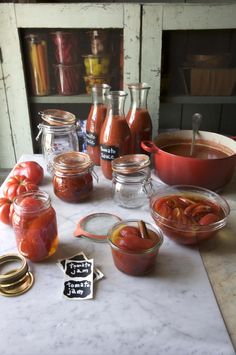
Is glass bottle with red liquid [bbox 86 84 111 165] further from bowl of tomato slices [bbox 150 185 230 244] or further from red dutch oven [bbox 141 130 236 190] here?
bowl of tomato slices [bbox 150 185 230 244]

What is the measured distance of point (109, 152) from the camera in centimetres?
102

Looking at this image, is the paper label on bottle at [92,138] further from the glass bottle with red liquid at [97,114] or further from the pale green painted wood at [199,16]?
the pale green painted wood at [199,16]

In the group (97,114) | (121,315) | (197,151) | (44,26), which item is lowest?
(121,315)

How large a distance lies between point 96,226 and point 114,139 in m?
0.29

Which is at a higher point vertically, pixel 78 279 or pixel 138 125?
pixel 138 125

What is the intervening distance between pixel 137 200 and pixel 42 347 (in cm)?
48

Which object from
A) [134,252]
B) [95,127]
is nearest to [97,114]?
[95,127]

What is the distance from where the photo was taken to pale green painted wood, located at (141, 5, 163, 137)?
1.22 m

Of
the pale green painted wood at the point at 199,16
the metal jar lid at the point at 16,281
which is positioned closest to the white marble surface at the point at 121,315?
the metal jar lid at the point at 16,281

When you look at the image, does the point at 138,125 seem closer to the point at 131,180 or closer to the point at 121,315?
the point at 131,180

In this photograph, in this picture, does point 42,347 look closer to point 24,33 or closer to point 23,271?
point 23,271

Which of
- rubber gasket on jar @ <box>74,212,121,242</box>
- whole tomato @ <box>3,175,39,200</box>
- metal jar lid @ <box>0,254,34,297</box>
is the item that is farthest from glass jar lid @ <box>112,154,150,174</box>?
metal jar lid @ <box>0,254,34,297</box>

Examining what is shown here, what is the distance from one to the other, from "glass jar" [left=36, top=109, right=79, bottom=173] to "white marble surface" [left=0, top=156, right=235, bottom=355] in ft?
1.46

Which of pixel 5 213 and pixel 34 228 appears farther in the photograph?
pixel 5 213
